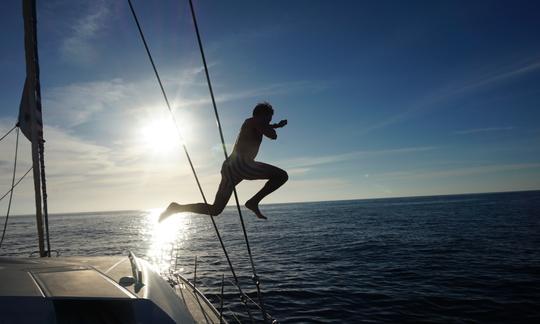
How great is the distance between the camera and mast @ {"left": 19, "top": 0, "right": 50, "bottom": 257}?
768 cm

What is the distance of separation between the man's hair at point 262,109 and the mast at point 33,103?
5.92 metres

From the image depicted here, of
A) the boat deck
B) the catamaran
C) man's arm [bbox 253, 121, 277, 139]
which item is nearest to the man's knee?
man's arm [bbox 253, 121, 277, 139]

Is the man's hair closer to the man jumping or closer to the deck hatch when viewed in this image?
the man jumping

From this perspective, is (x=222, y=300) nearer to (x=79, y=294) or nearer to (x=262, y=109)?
(x=79, y=294)

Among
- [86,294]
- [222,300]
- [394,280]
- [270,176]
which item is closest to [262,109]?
[270,176]

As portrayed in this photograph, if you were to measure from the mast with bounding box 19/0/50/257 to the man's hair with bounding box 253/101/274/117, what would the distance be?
5921 mm

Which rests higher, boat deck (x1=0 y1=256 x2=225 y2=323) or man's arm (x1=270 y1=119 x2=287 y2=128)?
man's arm (x1=270 y1=119 x2=287 y2=128)

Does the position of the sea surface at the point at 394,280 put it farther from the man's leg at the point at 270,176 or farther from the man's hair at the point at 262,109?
the man's hair at the point at 262,109

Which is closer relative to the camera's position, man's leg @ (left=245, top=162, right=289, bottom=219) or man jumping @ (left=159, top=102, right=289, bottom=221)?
man jumping @ (left=159, top=102, right=289, bottom=221)

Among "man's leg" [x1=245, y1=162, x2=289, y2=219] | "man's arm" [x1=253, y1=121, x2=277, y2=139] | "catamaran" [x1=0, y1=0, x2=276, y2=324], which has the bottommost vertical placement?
"catamaran" [x1=0, y1=0, x2=276, y2=324]

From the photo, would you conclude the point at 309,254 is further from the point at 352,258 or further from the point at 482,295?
the point at 482,295

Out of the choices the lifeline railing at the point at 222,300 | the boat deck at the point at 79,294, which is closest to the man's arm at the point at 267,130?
the lifeline railing at the point at 222,300

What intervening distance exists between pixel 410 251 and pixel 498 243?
9.95 metres

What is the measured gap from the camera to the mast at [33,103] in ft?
25.2
